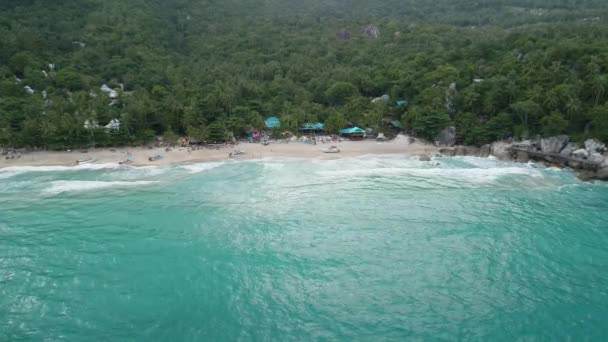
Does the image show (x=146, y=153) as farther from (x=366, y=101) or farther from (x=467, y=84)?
(x=467, y=84)

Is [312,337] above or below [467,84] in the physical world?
below

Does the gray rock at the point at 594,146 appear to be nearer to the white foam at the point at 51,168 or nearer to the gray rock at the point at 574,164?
the gray rock at the point at 574,164

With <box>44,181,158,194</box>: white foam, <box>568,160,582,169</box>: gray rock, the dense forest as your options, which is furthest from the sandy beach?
<box>568,160,582,169</box>: gray rock

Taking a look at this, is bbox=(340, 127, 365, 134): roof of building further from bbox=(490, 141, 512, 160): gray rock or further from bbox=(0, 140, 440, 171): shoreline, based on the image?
bbox=(490, 141, 512, 160): gray rock

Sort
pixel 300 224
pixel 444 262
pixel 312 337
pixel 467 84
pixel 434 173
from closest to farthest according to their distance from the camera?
pixel 312 337 < pixel 444 262 < pixel 300 224 < pixel 434 173 < pixel 467 84

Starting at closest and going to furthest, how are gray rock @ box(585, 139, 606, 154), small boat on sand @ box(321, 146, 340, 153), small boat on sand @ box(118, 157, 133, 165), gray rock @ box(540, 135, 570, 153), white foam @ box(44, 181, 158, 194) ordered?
white foam @ box(44, 181, 158, 194) → gray rock @ box(585, 139, 606, 154) → small boat on sand @ box(118, 157, 133, 165) → gray rock @ box(540, 135, 570, 153) → small boat on sand @ box(321, 146, 340, 153)

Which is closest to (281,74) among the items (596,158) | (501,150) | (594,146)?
(501,150)

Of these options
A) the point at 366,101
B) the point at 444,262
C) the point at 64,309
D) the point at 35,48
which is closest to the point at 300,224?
the point at 444,262
